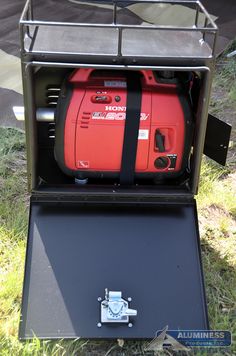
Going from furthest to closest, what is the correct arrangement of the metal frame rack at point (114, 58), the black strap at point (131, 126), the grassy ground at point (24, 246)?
the black strap at point (131, 126) → the grassy ground at point (24, 246) → the metal frame rack at point (114, 58)

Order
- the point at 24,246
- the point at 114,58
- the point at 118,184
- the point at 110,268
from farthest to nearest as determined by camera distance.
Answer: the point at 24,246, the point at 118,184, the point at 110,268, the point at 114,58

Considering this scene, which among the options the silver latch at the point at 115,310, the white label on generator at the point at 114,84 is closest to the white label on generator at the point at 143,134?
the white label on generator at the point at 114,84

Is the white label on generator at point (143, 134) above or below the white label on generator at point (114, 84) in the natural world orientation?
below

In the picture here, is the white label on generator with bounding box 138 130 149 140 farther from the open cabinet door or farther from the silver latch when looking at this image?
the silver latch

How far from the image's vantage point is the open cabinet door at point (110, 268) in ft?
5.91

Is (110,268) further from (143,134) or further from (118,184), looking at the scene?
(143,134)

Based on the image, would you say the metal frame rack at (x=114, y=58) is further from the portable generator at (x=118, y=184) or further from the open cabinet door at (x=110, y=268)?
the open cabinet door at (x=110, y=268)

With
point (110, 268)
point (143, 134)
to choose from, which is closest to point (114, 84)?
point (143, 134)

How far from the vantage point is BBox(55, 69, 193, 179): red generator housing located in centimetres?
192

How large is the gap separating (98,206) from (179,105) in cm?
51

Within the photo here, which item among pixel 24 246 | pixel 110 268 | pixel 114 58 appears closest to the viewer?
pixel 114 58

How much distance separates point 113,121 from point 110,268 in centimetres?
56

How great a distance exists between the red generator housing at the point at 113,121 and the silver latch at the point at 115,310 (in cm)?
52

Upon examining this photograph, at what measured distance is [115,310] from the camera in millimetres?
1770
